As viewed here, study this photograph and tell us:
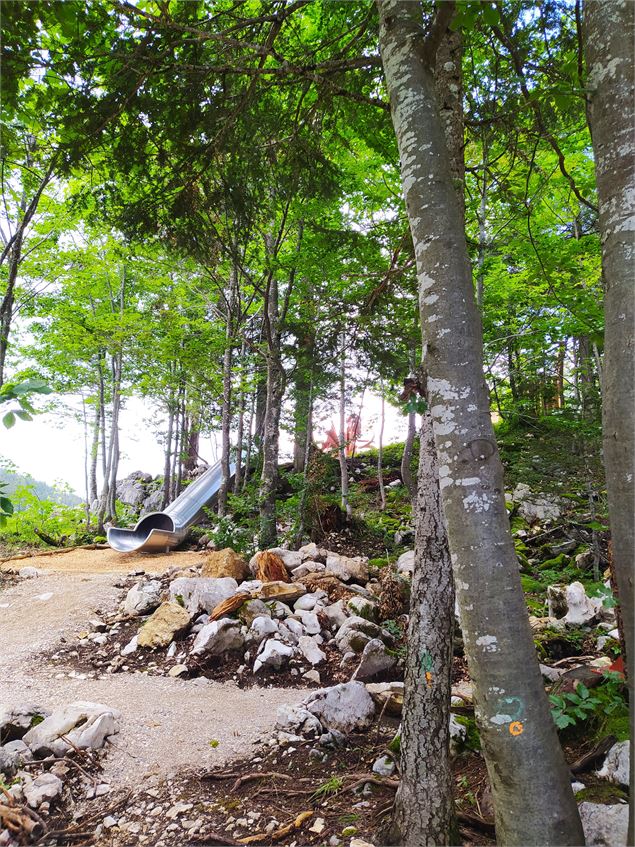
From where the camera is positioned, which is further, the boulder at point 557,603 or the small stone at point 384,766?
the boulder at point 557,603

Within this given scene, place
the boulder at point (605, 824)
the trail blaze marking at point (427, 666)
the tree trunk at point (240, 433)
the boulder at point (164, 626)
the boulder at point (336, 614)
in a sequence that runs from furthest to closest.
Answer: the tree trunk at point (240, 433) < the boulder at point (336, 614) < the boulder at point (164, 626) < the trail blaze marking at point (427, 666) < the boulder at point (605, 824)

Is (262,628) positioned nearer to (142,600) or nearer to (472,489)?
A: (142,600)

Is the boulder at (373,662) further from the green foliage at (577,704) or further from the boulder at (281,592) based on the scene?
the green foliage at (577,704)

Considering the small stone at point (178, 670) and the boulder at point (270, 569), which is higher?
the boulder at point (270, 569)

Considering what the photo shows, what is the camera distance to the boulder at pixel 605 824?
1810 millimetres

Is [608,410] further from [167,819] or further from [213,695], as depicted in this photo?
[213,695]

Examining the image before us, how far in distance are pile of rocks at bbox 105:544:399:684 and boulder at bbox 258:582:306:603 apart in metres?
0.01

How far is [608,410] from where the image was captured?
4.92 ft

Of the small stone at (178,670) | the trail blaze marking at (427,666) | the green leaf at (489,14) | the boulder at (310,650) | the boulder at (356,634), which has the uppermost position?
the green leaf at (489,14)

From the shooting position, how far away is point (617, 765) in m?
2.28

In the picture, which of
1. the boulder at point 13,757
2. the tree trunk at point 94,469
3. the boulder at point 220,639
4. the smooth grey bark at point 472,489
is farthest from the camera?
the tree trunk at point 94,469

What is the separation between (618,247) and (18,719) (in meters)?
4.52

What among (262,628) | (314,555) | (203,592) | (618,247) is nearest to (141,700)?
(262,628)

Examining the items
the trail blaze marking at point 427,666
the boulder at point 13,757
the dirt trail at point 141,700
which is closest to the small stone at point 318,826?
the trail blaze marking at point 427,666
